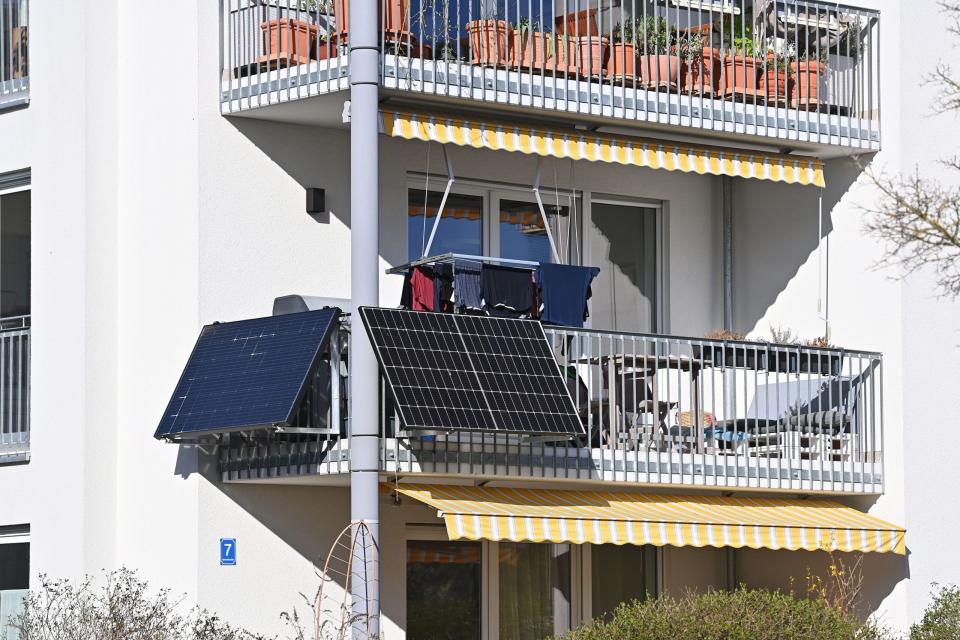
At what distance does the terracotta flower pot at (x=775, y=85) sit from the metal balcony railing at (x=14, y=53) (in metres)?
7.67

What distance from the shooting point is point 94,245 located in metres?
16.9

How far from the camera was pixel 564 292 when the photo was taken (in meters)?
17.1

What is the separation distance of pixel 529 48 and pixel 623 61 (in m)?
1.14

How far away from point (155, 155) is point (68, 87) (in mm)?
1164

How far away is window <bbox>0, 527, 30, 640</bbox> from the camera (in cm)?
A: 1697

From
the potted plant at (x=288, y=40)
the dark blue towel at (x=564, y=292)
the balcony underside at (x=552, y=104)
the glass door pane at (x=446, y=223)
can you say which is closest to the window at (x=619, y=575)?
the dark blue towel at (x=564, y=292)

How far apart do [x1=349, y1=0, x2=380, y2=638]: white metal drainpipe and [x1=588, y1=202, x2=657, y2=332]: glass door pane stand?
15.7 feet

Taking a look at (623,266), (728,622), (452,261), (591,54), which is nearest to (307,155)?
(452,261)

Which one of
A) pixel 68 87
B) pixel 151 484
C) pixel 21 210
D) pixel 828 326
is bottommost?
pixel 151 484

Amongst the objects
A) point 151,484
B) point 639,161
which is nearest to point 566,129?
point 639,161

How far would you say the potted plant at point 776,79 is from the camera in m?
18.7

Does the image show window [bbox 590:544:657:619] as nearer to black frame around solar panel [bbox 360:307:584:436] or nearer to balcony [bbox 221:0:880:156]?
black frame around solar panel [bbox 360:307:584:436]

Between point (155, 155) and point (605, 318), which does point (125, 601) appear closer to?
point (155, 155)

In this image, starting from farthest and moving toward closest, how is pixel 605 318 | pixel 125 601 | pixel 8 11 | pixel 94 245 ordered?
pixel 605 318, pixel 8 11, pixel 94 245, pixel 125 601
